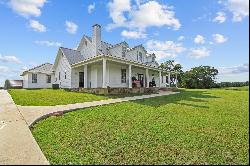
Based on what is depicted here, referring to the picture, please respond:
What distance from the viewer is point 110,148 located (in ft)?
16.3

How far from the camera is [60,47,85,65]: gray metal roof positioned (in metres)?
24.4

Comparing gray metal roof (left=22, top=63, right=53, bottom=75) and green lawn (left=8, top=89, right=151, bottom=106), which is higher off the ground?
gray metal roof (left=22, top=63, right=53, bottom=75)

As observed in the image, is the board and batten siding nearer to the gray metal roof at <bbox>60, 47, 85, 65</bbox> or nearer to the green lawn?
the gray metal roof at <bbox>60, 47, 85, 65</bbox>

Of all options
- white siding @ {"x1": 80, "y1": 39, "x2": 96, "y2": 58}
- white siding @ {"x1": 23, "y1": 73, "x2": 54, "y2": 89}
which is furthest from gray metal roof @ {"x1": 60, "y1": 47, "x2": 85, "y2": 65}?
white siding @ {"x1": 23, "y1": 73, "x2": 54, "y2": 89}

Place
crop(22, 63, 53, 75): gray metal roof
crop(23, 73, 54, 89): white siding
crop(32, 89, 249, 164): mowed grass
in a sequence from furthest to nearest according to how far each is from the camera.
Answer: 1. crop(22, 63, 53, 75): gray metal roof
2. crop(23, 73, 54, 89): white siding
3. crop(32, 89, 249, 164): mowed grass

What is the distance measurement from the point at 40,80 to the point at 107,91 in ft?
Answer: 59.3

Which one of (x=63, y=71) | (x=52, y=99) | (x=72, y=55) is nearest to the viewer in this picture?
(x=52, y=99)

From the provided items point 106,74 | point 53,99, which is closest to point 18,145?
point 53,99

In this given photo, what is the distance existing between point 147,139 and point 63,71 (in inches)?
874

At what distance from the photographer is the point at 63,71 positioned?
26.1m

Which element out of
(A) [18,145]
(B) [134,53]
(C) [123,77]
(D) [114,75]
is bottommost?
(A) [18,145]

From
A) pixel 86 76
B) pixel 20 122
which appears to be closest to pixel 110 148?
pixel 20 122

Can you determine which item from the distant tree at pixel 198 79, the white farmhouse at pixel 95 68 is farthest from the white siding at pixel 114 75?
the distant tree at pixel 198 79

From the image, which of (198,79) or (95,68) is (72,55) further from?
(198,79)
